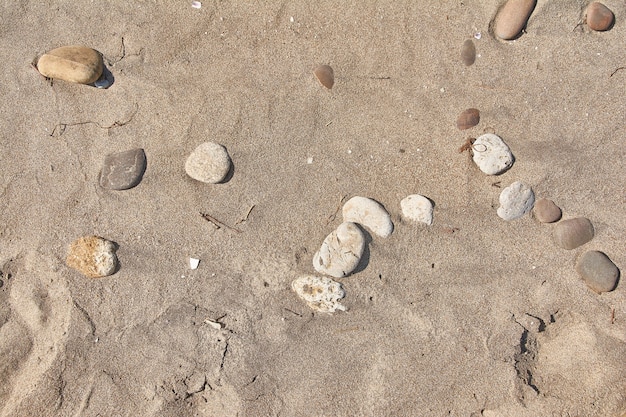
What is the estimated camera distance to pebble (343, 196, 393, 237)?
2.60 metres

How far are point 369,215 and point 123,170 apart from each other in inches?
61.2

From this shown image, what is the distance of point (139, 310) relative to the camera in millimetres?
2627

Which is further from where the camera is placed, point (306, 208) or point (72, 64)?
point (306, 208)

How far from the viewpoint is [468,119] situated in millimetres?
2643

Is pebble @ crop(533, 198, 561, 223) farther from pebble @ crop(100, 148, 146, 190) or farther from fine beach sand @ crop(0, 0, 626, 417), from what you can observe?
pebble @ crop(100, 148, 146, 190)

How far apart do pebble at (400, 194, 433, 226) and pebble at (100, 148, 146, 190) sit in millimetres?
1679

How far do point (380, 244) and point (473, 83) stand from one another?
1.19 meters

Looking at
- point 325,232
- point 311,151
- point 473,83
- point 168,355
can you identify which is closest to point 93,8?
point 311,151

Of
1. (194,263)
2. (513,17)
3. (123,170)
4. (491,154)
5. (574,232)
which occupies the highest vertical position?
(513,17)

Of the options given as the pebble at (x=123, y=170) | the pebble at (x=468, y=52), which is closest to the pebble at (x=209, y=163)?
the pebble at (x=123, y=170)

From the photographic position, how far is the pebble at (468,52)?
8.75 feet

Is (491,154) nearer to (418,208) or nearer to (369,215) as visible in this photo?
(418,208)

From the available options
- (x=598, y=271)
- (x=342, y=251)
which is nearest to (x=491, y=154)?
(x=598, y=271)

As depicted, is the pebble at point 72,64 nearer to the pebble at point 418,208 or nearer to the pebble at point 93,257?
the pebble at point 93,257
